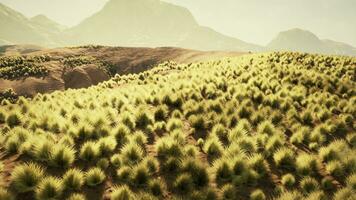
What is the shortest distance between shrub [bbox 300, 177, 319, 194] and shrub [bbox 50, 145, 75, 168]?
6469mm

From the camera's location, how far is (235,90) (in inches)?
784

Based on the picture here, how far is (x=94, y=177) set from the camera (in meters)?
8.61

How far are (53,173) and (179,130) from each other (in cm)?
507

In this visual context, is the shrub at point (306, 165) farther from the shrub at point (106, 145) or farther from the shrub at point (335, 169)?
the shrub at point (106, 145)

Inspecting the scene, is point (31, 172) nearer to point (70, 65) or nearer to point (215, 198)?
point (215, 198)

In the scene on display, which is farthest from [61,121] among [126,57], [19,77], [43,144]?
[126,57]

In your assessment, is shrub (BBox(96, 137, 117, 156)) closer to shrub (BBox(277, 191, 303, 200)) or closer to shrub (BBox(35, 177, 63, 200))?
shrub (BBox(35, 177, 63, 200))

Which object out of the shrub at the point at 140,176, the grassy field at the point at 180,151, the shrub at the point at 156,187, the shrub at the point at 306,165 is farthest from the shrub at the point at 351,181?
the shrub at the point at 140,176

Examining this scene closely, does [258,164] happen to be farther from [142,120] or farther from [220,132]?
[142,120]

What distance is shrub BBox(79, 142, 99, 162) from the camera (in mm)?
9609

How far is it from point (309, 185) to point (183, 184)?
352 cm

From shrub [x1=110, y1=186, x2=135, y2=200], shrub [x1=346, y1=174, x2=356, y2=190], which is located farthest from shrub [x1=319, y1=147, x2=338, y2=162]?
shrub [x1=110, y1=186, x2=135, y2=200]

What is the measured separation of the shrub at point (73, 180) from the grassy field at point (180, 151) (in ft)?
0.09

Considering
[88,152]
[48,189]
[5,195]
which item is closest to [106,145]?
[88,152]
